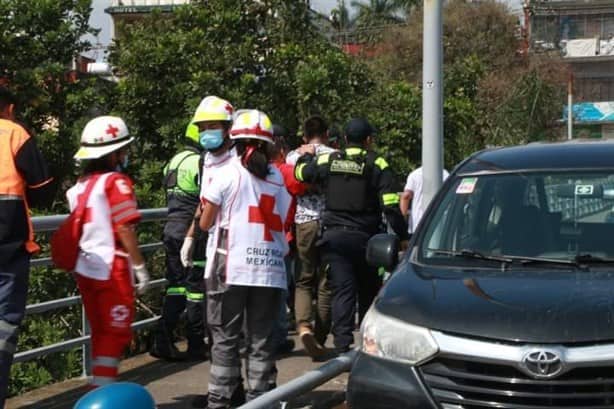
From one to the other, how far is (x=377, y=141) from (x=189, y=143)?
10.5m

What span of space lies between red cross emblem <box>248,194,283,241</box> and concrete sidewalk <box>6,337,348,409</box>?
111cm

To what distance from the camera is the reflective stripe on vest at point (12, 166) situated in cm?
596

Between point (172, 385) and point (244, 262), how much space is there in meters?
1.87

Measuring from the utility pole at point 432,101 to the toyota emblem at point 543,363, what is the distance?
5804 millimetres

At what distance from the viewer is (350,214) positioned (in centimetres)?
845

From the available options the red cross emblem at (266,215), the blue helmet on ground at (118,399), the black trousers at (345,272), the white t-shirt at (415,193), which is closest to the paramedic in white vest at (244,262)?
the red cross emblem at (266,215)

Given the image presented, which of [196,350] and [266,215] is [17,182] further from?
[196,350]

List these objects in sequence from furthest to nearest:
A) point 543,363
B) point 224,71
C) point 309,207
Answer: point 224,71, point 309,207, point 543,363

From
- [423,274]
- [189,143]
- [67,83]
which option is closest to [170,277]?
[189,143]

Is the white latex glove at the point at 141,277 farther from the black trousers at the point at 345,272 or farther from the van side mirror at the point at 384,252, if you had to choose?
the black trousers at the point at 345,272

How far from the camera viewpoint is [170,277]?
8.88 meters

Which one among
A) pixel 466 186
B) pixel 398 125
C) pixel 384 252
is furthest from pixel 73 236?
pixel 398 125

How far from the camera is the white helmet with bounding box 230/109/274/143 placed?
22.1ft

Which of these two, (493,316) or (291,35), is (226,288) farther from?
(291,35)
